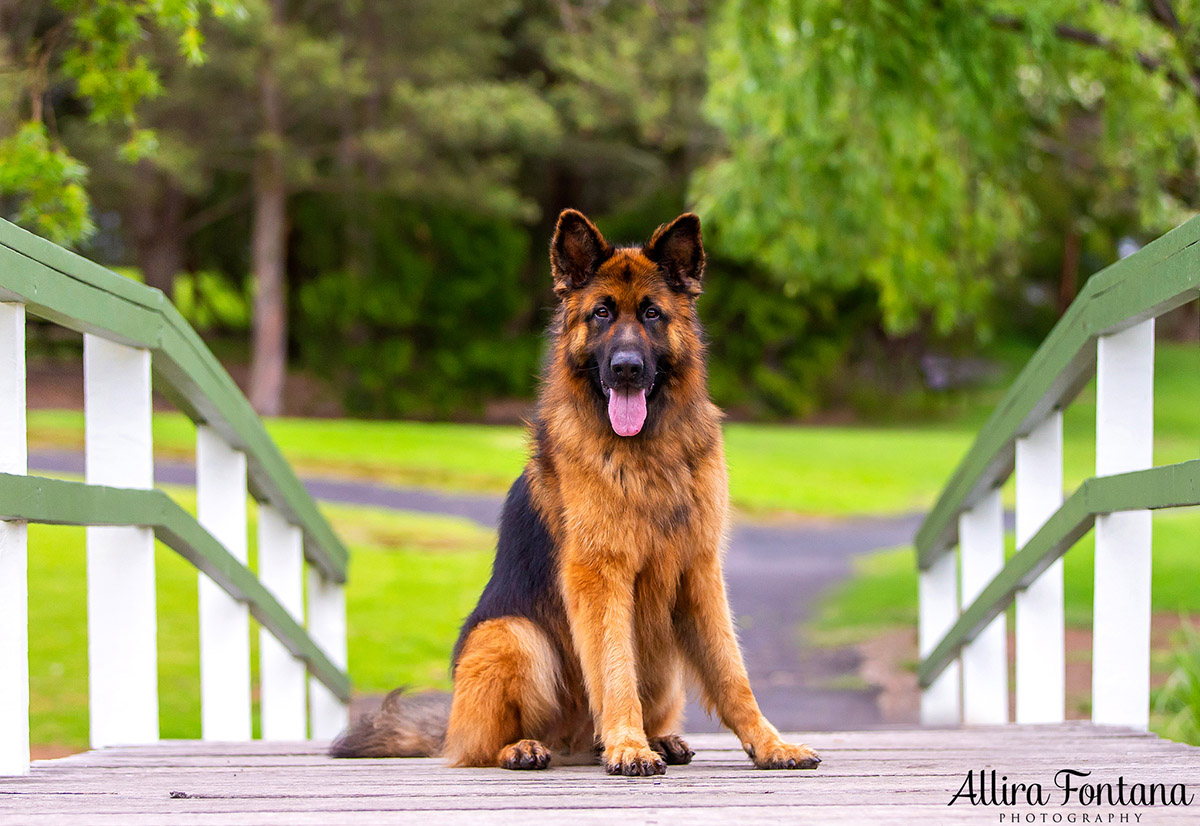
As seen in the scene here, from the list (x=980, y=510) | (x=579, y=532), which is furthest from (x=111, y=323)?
(x=980, y=510)

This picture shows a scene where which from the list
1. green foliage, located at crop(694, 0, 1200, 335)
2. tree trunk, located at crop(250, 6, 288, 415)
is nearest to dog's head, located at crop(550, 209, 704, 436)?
green foliage, located at crop(694, 0, 1200, 335)

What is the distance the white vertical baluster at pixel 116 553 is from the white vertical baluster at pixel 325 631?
2323mm

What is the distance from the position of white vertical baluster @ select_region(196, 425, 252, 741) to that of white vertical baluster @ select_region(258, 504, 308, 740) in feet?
2.31

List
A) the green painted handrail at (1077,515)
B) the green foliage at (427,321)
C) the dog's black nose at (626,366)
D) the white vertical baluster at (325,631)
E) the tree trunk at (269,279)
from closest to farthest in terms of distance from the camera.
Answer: the green painted handrail at (1077,515)
the dog's black nose at (626,366)
the white vertical baluster at (325,631)
the tree trunk at (269,279)
the green foliage at (427,321)

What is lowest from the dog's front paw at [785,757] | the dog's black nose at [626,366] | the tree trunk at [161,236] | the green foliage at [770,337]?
the dog's front paw at [785,757]

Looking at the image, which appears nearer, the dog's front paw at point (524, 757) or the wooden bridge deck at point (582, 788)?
the wooden bridge deck at point (582, 788)

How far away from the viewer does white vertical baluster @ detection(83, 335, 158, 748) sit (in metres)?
3.51

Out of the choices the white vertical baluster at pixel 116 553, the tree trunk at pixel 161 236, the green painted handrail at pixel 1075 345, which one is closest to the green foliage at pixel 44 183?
the white vertical baluster at pixel 116 553

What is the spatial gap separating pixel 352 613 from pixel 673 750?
882 cm

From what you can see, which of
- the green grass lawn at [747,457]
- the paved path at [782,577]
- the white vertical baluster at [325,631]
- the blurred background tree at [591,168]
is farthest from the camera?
the green grass lawn at [747,457]

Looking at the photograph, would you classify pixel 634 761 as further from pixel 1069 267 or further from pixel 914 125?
pixel 1069 267

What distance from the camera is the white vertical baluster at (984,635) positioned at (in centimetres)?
515

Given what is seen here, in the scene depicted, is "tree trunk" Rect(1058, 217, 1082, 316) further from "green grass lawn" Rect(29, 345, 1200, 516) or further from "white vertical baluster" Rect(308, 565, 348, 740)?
"white vertical baluster" Rect(308, 565, 348, 740)

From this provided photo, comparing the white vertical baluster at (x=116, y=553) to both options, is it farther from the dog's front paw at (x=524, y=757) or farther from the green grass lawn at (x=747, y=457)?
the green grass lawn at (x=747, y=457)
